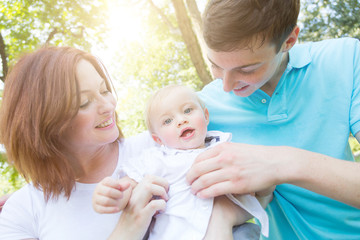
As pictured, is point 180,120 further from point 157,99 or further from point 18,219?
point 18,219

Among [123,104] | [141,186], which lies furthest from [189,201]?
[123,104]

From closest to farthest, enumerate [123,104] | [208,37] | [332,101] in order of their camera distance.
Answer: [208,37], [332,101], [123,104]

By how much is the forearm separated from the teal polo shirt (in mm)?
358

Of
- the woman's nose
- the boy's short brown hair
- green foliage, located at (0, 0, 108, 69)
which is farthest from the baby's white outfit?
green foliage, located at (0, 0, 108, 69)

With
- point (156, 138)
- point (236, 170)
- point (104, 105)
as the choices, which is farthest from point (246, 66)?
point (104, 105)

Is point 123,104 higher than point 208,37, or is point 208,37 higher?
point 208,37

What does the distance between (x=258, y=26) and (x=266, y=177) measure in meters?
0.81

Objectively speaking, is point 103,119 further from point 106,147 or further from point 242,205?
point 242,205

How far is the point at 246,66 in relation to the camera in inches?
64.0

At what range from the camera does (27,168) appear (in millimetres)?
1812

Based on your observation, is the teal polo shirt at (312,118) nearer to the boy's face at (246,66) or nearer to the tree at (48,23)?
the boy's face at (246,66)

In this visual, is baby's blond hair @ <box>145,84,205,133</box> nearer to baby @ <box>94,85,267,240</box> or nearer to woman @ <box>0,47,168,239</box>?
baby @ <box>94,85,267,240</box>

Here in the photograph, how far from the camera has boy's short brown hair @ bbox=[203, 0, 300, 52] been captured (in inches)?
58.7

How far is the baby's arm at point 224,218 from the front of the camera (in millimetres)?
1393
